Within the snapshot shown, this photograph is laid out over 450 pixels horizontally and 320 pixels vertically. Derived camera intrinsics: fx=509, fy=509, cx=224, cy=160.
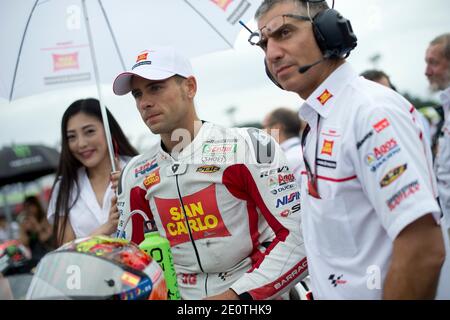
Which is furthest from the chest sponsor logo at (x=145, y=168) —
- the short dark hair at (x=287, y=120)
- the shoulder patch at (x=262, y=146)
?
the short dark hair at (x=287, y=120)

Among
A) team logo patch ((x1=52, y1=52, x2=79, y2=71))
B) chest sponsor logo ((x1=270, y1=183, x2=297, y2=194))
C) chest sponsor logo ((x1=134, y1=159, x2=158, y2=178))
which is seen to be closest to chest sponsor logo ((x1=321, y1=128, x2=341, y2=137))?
chest sponsor logo ((x1=270, y1=183, x2=297, y2=194))

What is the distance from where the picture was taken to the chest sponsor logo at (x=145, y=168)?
2916 millimetres

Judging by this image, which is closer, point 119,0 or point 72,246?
point 72,246

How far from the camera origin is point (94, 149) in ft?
12.6

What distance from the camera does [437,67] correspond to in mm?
4750

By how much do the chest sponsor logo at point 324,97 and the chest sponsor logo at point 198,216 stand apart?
0.93 meters

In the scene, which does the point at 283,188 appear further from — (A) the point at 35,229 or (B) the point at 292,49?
(A) the point at 35,229

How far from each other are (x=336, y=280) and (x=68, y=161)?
2657 millimetres

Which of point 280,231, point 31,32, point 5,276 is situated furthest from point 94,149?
point 280,231

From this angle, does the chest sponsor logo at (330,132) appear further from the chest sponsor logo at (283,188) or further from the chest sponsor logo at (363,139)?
the chest sponsor logo at (283,188)

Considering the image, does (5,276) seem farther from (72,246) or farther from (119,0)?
(119,0)

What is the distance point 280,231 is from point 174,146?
2.57 ft

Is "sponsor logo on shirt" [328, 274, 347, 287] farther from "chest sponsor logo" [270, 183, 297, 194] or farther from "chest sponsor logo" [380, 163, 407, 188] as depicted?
→ "chest sponsor logo" [270, 183, 297, 194]

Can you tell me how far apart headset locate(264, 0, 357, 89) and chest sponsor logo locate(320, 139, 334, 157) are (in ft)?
1.11
